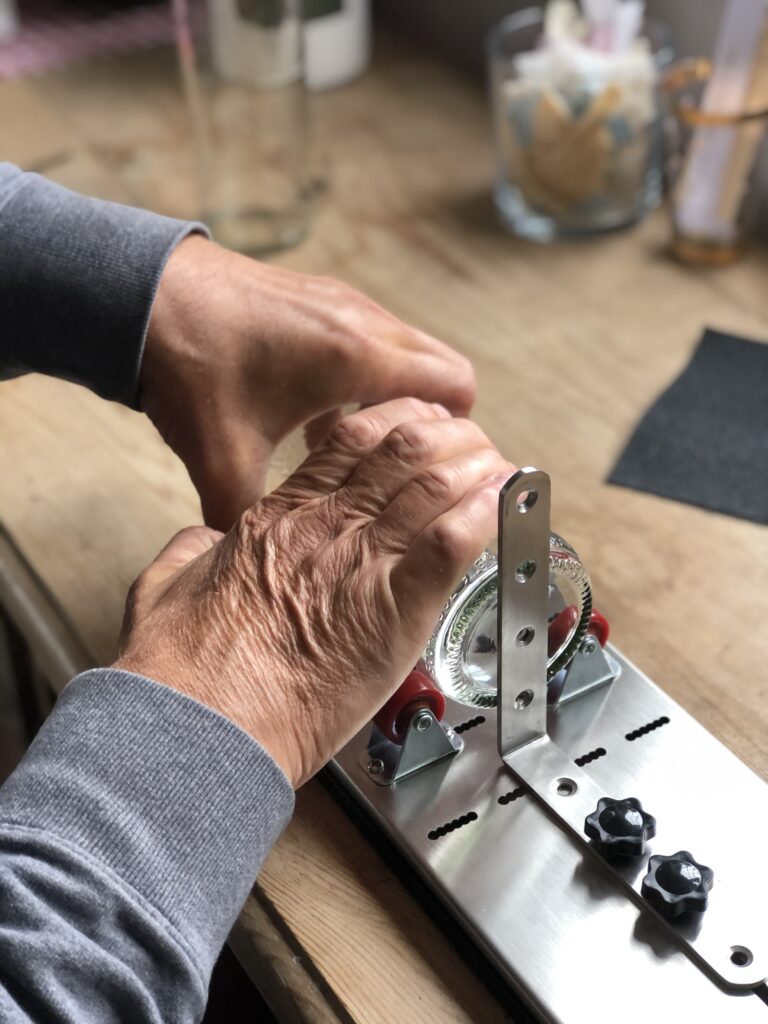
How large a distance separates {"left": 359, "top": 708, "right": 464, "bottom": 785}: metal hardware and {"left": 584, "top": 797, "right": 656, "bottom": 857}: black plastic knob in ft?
0.26

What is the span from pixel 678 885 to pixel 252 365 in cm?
35

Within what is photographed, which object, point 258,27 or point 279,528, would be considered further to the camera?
point 258,27

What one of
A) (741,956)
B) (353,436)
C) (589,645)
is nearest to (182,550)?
(353,436)

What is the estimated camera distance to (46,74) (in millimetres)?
1336

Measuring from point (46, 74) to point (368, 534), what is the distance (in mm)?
973

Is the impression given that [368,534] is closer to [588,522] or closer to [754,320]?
[588,522]

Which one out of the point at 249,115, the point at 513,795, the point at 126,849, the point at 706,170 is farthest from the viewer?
the point at 249,115

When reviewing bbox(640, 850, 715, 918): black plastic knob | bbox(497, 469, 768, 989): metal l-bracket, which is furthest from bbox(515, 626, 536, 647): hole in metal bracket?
bbox(640, 850, 715, 918): black plastic knob

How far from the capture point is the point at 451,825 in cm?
57

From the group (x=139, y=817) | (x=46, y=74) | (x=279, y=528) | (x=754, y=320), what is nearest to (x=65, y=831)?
(x=139, y=817)

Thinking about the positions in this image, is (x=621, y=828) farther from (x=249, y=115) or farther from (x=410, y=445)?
(x=249, y=115)

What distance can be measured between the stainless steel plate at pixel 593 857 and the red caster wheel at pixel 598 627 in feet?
0.05

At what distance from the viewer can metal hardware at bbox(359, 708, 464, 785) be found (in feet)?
1.91

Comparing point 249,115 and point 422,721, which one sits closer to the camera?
point 422,721
